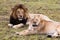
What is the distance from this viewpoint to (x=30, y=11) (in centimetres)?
1288

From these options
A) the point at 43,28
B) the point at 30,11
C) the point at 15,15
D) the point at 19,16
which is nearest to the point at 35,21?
the point at 43,28

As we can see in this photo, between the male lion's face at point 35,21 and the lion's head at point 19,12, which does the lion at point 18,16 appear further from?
the male lion's face at point 35,21

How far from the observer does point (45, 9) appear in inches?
523

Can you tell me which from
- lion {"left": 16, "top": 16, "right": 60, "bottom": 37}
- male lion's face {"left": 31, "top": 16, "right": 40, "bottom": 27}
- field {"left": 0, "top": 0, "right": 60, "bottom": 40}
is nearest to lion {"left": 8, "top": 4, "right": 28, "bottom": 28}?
field {"left": 0, "top": 0, "right": 60, "bottom": 40}

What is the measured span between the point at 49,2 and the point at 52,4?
0.65 metres

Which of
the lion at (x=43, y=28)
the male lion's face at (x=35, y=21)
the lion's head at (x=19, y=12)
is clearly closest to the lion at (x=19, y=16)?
the lion's head at (x=19, y=12)

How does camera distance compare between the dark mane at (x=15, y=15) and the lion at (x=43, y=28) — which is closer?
the lion at (x=43, y=28)

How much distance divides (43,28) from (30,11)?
14.1 feet

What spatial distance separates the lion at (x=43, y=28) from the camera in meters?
8.41

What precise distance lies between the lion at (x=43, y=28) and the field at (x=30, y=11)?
0.45 feet

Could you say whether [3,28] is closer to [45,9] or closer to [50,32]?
[50,32]

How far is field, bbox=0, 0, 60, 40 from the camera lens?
8.61 meters

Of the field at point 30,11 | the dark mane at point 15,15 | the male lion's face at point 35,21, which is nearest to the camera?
the male lion's face at point 35,21

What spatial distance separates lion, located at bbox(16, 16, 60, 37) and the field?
137 mm
